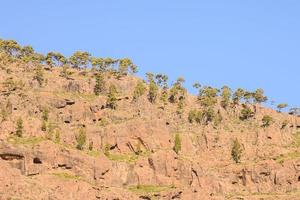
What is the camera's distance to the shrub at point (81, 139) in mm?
166125

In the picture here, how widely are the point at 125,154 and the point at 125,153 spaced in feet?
1.77

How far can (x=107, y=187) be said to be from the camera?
147875 mm

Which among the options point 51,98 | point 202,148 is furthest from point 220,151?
point 51,98

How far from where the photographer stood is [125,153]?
17388 cm

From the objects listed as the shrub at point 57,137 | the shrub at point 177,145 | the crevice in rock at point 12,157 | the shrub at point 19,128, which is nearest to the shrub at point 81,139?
the shrub at point 57,137

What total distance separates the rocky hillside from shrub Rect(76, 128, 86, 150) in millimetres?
254

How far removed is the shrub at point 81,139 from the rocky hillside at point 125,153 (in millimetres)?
254

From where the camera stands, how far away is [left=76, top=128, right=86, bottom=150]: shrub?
6540 inches

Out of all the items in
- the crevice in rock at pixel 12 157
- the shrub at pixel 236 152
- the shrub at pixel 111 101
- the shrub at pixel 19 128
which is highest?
the shrub at pixel 111 101

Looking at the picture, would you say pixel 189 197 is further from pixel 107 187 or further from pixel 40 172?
pixel 40 172

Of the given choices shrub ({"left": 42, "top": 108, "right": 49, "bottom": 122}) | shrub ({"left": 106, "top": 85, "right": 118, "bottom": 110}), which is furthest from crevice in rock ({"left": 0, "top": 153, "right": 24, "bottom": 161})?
shrub ({"left": 106, "top": 85, "right": 118, "bottom": 110})

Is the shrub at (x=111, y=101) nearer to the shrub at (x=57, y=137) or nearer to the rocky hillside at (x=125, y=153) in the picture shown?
the rocky hillside at (x=125, y=153)

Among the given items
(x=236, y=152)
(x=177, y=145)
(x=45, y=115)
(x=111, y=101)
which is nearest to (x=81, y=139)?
(x=45, y=115)

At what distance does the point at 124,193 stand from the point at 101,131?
107ft
